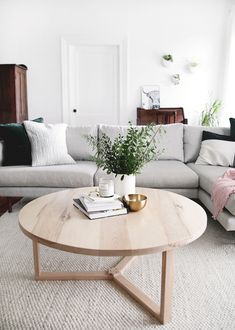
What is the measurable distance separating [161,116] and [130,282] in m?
3.46

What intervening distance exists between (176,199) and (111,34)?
3893mm

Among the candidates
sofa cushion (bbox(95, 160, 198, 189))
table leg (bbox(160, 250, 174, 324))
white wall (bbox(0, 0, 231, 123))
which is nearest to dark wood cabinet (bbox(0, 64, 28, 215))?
white wall (bbox(0, 0, 231, 123))

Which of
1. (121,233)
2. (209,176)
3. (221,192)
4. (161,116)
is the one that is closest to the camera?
(121,233)

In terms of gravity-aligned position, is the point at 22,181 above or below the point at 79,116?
below

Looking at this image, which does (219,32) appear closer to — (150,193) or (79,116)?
(79,116)

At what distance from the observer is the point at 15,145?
2.95 metres

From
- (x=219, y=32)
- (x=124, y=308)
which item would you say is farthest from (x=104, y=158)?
(x=219, y=32)

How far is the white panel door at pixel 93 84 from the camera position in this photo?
5.05 m

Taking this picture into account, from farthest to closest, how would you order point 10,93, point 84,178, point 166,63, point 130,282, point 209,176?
point 166,63, point 10,93, point 84,178, point 209,176, point 130,282

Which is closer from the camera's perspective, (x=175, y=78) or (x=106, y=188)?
(x=106, y=188)

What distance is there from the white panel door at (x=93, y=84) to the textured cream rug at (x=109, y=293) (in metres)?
3.36

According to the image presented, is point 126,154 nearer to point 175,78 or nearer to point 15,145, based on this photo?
point 15,145

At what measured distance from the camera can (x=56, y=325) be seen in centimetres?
139

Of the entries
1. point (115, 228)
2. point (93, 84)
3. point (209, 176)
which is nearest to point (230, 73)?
point (93, 84)
